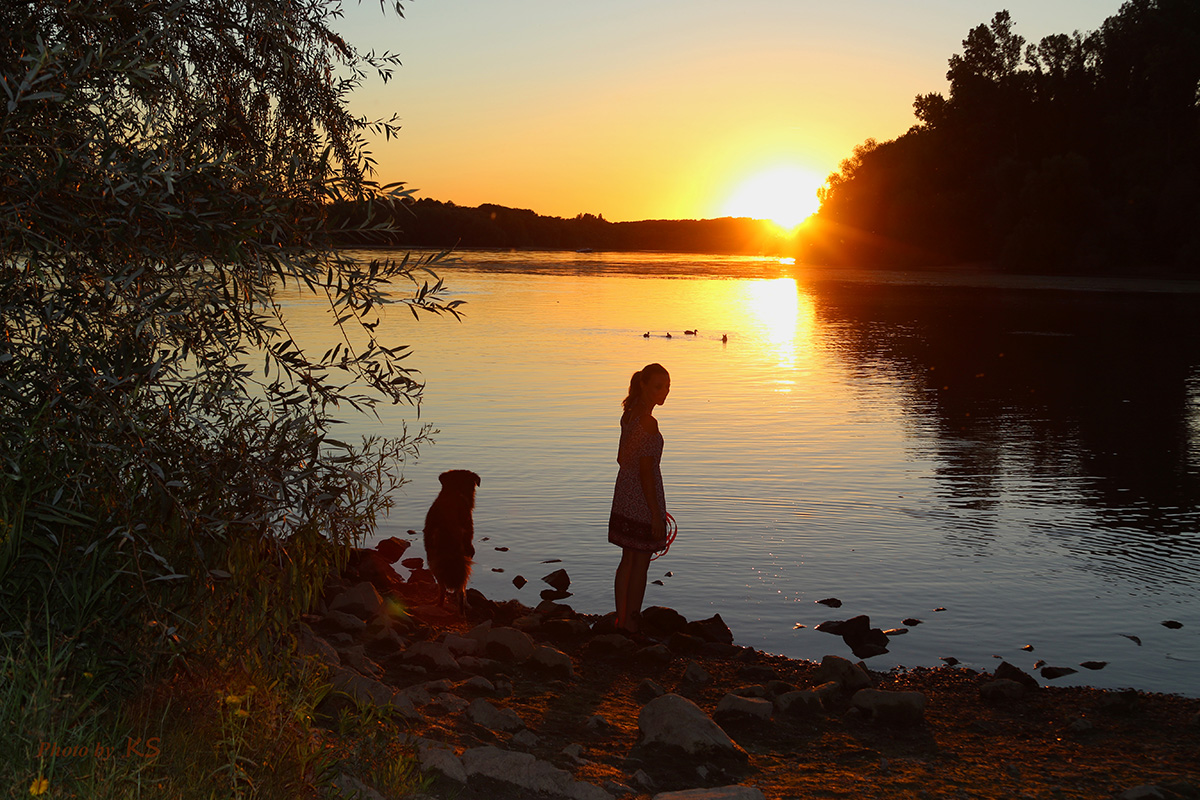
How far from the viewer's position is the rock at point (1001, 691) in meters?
7.75

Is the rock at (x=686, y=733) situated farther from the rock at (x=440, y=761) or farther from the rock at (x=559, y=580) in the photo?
the rock at (x=559, y=580)

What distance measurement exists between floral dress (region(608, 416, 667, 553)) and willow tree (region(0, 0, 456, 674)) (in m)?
3.09

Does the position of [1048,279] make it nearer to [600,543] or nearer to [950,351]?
[950,351]

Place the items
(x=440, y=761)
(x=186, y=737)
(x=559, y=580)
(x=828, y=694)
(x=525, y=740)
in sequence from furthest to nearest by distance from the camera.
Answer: (x=559, y=580) → (x=828, y=694) → (x=525, y=740) → (x=440, y=761) → (x=186, y=737)

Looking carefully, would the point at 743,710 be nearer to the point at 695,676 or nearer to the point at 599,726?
the point at 695,676

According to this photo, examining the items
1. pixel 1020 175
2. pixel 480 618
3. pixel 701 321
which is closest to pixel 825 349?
pixel 701 321

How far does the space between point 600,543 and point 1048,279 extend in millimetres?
76211

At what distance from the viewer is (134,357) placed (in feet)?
15.6

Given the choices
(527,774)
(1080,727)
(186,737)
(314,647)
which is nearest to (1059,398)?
(1080,727)

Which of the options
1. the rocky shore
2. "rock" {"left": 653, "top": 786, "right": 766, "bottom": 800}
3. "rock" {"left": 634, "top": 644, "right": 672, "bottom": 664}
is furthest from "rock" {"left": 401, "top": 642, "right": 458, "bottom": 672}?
"rock" {"left": 653, "top": 786, "right": 766, "bottom": 800}

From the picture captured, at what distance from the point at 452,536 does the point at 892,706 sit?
393 cm

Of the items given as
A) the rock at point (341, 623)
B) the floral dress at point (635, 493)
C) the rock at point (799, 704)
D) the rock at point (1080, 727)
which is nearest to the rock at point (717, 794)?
the rock at point (799, 704)

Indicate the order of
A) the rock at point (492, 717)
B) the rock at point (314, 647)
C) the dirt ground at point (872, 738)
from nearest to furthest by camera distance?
the dirt ground at point (872, 738) → the rock at point (492, 717) → the rock at point (314, 647)

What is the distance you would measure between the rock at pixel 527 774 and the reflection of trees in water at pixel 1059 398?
841 centimetres
